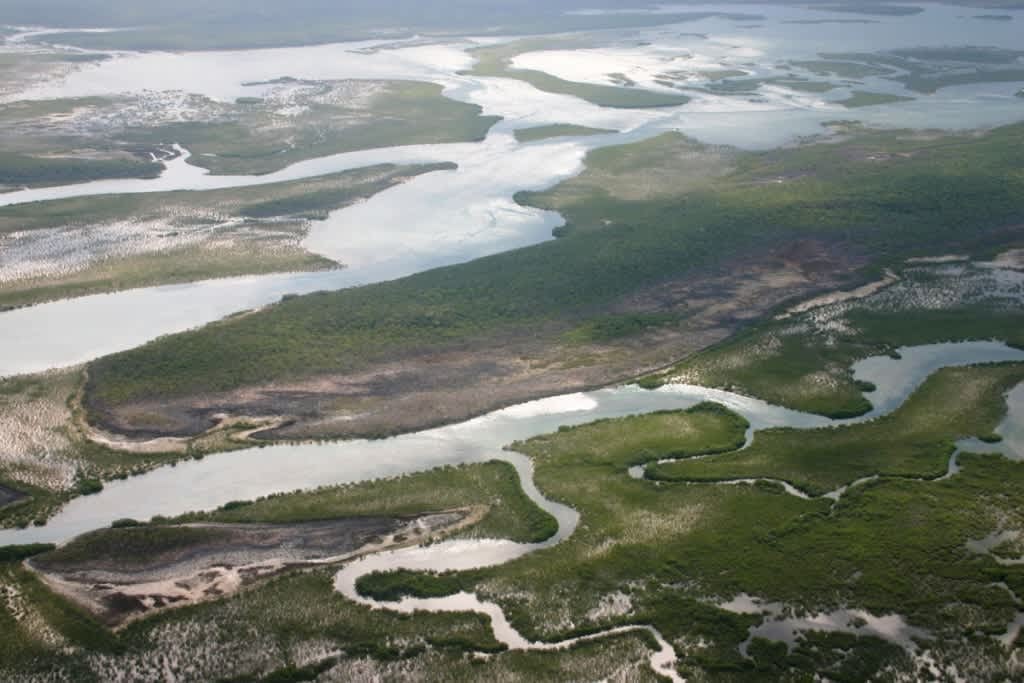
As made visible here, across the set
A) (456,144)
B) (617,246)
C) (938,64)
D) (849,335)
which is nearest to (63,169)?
(456,144)

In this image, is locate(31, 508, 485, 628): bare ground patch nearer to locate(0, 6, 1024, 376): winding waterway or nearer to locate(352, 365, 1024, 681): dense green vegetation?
locate(352, 365, 1024, 681): dense green vegetation

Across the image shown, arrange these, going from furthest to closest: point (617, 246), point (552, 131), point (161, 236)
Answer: point (552, 131) < point (161, 236) < point (617, 246)

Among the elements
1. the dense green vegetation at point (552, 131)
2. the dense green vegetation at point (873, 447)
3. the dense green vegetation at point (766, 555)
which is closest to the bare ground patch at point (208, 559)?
the dense green vegetation at point (766, 555)

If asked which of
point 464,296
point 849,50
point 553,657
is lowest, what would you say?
point 553,657

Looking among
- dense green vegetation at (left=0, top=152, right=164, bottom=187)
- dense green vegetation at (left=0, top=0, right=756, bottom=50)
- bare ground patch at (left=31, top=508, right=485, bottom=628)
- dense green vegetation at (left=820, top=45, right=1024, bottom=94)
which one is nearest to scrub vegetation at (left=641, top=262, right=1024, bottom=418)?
bare ground patch at (left=31, top=508, right=485, bottom=628)

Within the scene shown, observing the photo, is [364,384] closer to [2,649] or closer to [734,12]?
[2,649]

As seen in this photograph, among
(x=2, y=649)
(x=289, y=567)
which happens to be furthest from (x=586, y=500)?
(x=2, y=649)

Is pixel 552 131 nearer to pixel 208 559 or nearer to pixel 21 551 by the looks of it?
pixel 208 559
